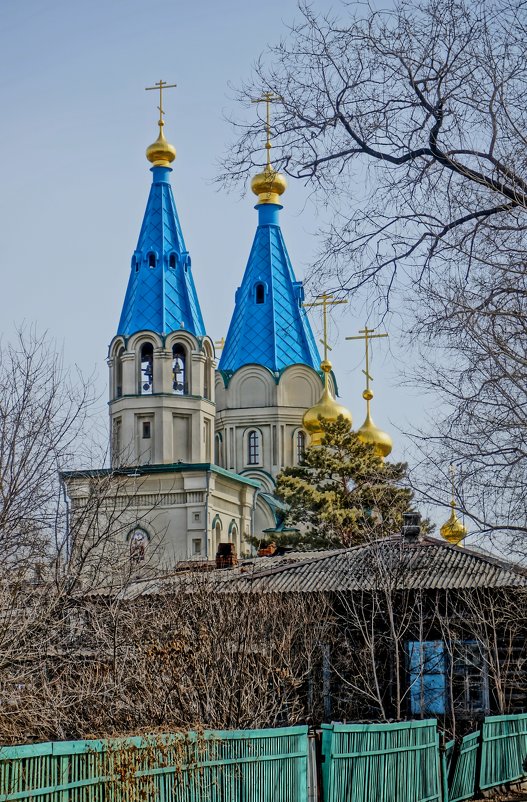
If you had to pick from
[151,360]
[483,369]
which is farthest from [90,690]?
[151,360]

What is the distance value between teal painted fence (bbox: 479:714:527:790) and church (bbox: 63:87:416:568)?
22.0 meters

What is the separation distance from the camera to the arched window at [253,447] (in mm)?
56000

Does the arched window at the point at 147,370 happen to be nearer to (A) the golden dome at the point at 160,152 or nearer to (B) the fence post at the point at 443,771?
(A) the golden dome at the point at 160,152

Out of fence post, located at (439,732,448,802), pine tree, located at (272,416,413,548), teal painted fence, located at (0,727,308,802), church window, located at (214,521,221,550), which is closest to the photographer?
teal painted fence, located at (0,727,308,802)

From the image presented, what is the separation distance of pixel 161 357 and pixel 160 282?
9.08 feet

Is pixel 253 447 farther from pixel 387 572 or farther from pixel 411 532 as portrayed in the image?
pixel 387 572

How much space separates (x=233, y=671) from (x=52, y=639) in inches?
105

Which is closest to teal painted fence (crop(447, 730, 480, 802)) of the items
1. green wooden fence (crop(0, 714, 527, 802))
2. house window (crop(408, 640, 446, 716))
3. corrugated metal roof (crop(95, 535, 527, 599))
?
green wooden fence (crop(0, 714, 527, 802))

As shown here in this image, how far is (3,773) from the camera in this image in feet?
26.7

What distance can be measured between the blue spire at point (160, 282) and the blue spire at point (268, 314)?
592 cm

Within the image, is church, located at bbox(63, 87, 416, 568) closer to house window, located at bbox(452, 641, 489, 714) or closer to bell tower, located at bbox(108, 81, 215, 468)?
bell tower, located at bbox(108, 81, 215, 468)

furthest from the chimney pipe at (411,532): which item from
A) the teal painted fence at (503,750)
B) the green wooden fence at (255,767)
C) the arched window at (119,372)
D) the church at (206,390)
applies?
the arched window at (119,372)

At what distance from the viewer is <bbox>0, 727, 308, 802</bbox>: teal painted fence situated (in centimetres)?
848

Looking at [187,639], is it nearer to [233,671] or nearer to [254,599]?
[233,671]
